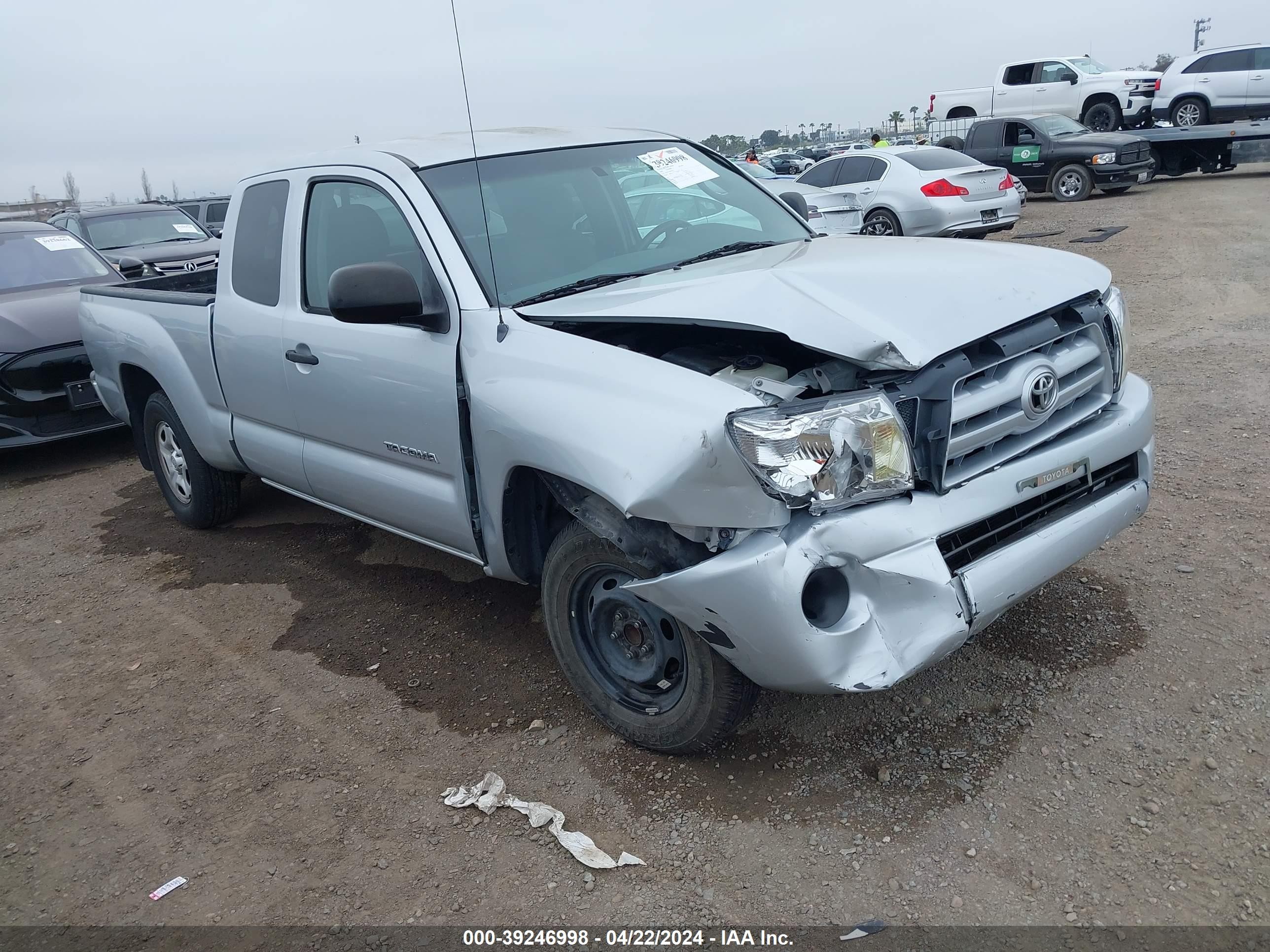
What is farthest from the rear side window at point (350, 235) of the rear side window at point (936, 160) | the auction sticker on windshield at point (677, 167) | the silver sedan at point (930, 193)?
the rear side window at point (936, 160)

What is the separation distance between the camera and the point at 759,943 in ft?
7.79

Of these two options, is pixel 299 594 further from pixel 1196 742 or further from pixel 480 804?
pixel 1196 742

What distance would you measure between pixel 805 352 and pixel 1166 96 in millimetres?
20751

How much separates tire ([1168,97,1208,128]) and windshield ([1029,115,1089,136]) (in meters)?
3.47

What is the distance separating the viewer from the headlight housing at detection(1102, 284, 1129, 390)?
3.17 metres

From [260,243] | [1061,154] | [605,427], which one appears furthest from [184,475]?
[1061,154]

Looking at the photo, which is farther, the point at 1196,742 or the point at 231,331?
the point at 231,331

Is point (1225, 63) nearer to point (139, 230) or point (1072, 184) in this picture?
point (1072, 184)

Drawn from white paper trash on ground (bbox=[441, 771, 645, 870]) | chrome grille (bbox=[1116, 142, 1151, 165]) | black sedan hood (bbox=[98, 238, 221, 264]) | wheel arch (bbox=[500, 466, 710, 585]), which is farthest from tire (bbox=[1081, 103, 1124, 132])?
white paper trash on ground (bbox=[441, 771, 645, 870])

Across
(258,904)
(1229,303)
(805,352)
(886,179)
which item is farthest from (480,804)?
(886,179)

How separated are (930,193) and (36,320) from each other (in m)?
9.92

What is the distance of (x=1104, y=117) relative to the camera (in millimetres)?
20562

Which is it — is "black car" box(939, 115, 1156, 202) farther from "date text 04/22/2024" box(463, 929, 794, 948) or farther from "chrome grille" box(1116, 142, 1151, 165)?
"date text 04/22/2024" box(463, 929, 794, 948)

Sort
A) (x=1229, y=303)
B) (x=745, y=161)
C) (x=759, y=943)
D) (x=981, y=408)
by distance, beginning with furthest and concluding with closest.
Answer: (x=745, y=161), (x=1229, y=303), (x=981, y=408), (x=759, y=943)
